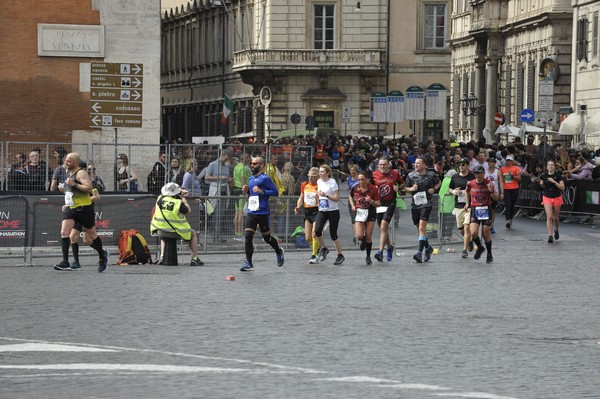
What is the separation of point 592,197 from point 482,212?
11.5 metres

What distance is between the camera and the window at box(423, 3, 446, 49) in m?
88.6

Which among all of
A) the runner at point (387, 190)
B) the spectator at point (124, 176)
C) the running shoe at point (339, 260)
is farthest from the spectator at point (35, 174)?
the running shoe at point (339, 260)

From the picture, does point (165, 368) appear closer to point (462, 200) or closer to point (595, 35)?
point (462, 200)

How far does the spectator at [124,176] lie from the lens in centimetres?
3194

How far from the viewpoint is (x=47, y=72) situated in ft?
120

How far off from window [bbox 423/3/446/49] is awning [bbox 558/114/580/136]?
105 ft

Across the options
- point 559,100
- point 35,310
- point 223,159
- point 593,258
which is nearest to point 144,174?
point 223,159

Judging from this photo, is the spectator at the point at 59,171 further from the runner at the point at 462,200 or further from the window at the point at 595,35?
the window at the point at 595,35

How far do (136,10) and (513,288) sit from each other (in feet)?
57.2

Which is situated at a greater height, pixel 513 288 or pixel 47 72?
pixel 47 72

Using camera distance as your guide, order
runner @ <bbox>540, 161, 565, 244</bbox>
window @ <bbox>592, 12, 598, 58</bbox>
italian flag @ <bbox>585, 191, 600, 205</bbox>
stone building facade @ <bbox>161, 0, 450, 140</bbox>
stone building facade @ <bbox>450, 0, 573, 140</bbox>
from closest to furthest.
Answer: runner @ <bbox>540, 161, 565, 244</bbox>
italian flag @ <bbox>585, 191, 600, 205</bbox>
window @ <bbox>592, 12, 598, 58</bbox>
stone building facade @ <bbox>450, 0, 573, 140</bbox>
stone building facade @ <bbox>161, 0, 450, 140</bbox>

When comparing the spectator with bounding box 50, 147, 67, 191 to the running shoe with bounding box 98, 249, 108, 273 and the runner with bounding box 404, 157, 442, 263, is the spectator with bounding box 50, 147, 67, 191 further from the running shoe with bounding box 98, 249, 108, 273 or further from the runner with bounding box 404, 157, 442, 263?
the runner with bounding box 404, 157, 442, 263

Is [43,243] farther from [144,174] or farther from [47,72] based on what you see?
[47,72]

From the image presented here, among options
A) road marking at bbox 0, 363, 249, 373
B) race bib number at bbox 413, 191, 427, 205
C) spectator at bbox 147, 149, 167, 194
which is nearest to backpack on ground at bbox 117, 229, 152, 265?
race bib number at bbox 413, 191, 427, 205
